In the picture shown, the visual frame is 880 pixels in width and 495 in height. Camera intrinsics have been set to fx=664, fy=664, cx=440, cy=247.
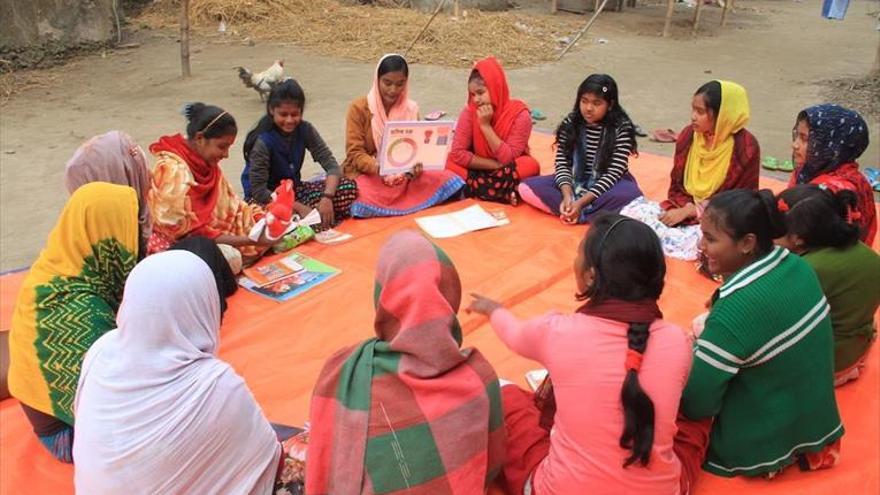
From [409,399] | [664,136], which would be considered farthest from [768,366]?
[664,136]

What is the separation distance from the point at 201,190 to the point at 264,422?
6.59 feet

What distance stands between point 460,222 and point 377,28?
25.4 ft

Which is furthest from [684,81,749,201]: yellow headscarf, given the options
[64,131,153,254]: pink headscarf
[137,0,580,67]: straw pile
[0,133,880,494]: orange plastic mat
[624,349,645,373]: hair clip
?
[137,0,580,67]: straw pile

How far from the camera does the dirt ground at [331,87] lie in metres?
5.80

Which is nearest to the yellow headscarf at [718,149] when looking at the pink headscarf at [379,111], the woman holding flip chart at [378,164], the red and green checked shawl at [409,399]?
the woman holding flip chart at [378,164]

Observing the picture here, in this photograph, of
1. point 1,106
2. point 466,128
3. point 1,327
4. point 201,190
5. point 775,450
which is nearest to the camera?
point 775,450

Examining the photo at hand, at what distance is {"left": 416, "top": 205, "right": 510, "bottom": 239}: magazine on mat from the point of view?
4.28 meters

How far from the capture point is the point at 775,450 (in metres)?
2.22

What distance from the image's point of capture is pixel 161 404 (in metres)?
1.71

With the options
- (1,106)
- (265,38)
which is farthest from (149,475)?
(265,38)

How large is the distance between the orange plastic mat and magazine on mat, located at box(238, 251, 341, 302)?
53 mm

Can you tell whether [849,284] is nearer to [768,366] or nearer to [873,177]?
[768,366]

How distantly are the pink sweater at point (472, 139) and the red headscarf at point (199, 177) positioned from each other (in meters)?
1.77

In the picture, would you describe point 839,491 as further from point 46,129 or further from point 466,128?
point 46,129
